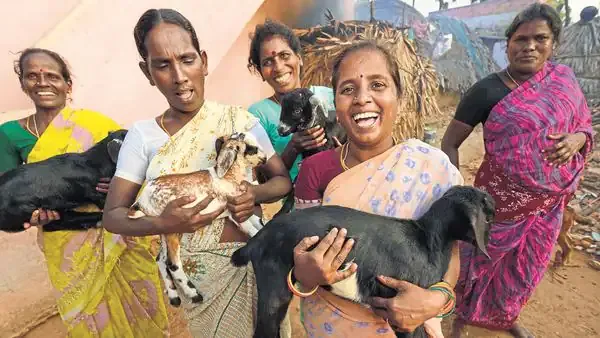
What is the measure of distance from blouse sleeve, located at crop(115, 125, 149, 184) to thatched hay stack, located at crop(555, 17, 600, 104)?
10523 millimetres

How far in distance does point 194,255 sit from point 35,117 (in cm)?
165

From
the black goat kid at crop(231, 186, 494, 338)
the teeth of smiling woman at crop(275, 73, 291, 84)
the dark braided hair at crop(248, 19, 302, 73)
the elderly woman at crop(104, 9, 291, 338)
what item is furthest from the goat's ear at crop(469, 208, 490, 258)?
the dark braided hair at crop(248, 19, 302, 73)

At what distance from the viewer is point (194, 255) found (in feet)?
5.46

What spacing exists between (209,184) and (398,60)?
5.10 m

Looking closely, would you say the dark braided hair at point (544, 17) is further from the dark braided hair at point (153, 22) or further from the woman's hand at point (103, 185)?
the woman's hand at point (103, 185)

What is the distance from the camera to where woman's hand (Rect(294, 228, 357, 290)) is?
1.22 metres

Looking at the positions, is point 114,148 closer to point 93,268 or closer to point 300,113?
point 93,268

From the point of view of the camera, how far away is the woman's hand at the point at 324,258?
1219 millimetres

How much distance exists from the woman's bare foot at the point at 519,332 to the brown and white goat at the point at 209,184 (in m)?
2.75

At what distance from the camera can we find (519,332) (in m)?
2.96

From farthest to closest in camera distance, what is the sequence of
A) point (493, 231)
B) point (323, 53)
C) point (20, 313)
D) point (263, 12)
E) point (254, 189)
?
1. point (263, 12)
2. point (323, 53)
3. point (20, 313)
4. point (493, 231)
5. point (254, 189)

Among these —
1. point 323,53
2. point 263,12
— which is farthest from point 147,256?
point 263,12

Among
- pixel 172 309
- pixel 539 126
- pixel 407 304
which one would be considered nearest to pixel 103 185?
pixel 407 304

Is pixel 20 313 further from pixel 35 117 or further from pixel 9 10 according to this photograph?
pixel 9 10
